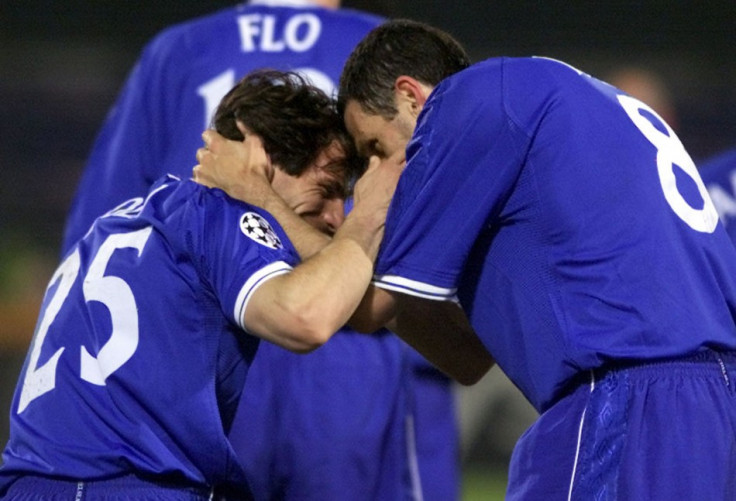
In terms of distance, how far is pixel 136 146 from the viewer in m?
4.11

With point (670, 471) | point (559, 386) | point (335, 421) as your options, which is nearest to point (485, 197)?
point (559, 386)

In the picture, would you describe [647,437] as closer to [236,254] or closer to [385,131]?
[236,254]

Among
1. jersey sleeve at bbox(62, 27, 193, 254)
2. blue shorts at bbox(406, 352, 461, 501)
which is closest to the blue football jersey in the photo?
blue shorts at bbox(406, 352, 461, 501)

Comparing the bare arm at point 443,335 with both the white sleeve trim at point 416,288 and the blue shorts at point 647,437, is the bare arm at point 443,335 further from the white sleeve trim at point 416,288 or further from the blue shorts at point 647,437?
the blue shorts at point 647,437

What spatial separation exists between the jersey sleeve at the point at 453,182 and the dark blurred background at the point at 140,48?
28.3ft

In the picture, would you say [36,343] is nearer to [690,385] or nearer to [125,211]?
[125,211]

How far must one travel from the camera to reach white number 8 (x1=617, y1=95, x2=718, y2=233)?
2.61 m

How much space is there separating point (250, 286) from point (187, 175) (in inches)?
53.8

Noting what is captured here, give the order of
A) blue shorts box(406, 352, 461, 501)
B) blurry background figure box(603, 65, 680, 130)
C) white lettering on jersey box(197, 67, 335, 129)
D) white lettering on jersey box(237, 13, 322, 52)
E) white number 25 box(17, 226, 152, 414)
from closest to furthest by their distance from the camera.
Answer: white number 25 box(17, 226, 152, 414) → white lettering on jersey box(197, 67, 335, 129) → white lettering on jersey box(237, 13, 322, 52) → blue shorts box(406, 352, 461, 501) → blurry background figure box(603, 65, 680, 130)

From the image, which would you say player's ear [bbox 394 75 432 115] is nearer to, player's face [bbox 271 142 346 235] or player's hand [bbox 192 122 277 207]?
player's face [bbox 271 142 346 235]

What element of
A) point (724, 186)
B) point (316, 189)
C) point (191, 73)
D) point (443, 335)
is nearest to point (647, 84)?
point (724, 186)

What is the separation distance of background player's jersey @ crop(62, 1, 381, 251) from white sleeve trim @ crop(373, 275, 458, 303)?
1.41 m

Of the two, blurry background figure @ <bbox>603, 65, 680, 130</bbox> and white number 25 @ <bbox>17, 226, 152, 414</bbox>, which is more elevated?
white number 25 @ <bbox>17, 226, 152, 414</bbox>

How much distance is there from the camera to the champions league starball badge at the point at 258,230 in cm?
262
